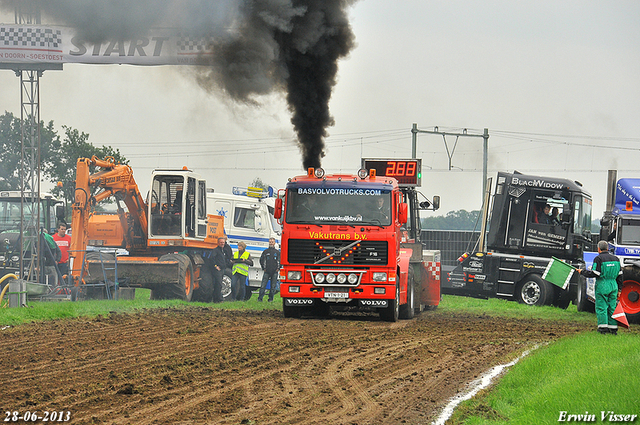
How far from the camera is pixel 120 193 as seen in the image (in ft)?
75.3

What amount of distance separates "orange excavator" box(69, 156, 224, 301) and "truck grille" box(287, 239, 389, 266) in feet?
22.6

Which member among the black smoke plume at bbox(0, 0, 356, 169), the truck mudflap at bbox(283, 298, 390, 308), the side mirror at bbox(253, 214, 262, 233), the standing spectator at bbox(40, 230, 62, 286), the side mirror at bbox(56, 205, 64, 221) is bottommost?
the truck mudflap at bbox(283, 298, 390, 308)

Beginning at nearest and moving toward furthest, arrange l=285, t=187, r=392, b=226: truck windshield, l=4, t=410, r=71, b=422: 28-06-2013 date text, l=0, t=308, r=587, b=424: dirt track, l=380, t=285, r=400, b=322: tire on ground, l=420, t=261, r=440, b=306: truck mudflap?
1. l=4, t=410, r=71, b=422: 28-06-2013 date text
2. l=0, t=308, r=587, b=424: dirt track
3. l=285, t=187, r=392, b=226: truck windshield
4. l=380, t=285, r=400, b=322: tire on ground
5. l=420, t=261, r=440, b=306: truck mudflap

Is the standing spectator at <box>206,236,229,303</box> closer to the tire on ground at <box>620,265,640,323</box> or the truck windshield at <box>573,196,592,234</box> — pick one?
the truck windshield at <box>573,196,592,234</box>

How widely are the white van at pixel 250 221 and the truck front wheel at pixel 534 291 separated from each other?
25.3ft


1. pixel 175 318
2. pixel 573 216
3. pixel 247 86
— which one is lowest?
pixel 175 318

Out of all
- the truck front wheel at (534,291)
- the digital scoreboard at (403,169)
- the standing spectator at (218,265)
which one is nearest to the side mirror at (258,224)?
the standing spectator at (218,265)

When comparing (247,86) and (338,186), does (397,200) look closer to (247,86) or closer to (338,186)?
(338,186)

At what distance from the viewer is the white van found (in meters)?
25.6

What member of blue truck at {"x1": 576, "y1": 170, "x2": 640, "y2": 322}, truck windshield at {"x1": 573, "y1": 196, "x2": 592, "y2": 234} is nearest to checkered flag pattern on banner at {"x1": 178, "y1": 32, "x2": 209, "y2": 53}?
blue truck at {"x1": 576, "y1": 170, "x2": 640, "y2": 322}

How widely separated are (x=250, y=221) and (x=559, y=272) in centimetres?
987

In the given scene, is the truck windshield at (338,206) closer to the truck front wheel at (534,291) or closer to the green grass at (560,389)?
the green grass at (560,389)

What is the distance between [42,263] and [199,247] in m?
4.55

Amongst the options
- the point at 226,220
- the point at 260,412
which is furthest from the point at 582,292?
the point at 260,412
